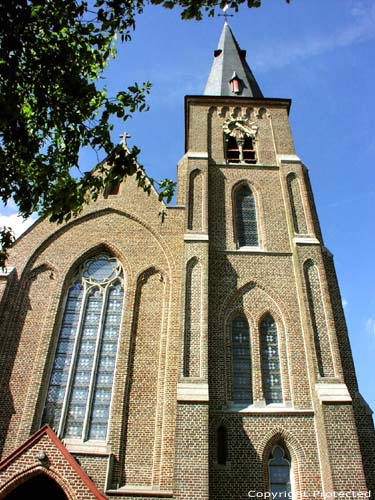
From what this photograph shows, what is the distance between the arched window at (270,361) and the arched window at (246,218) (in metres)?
3.20

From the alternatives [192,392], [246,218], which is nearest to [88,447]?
[192,392]

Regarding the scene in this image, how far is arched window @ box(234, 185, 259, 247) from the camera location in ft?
52.6

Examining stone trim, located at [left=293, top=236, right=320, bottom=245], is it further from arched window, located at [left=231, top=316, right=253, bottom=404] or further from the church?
arched window, located at [left=231, top=316, right=253, bottom=404]

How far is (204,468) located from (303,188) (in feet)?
33.7

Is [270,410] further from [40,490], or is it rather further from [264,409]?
[40,490]

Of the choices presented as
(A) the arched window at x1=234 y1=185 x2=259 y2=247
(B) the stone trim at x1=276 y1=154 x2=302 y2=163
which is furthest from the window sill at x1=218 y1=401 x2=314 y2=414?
(B) the stone trim at x1=276 y1=154 x2=302 y2=163

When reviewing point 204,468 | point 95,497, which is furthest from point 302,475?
point 95,497

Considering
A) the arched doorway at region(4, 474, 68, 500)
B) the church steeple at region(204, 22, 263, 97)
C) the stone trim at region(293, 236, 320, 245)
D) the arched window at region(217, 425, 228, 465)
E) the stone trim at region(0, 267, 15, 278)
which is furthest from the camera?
the church steeple at region(204, 22, 263, 97)

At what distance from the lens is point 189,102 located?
21.0m

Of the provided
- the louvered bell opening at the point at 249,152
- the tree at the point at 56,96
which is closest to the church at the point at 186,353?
the louvered bell opening at the point at 249,152

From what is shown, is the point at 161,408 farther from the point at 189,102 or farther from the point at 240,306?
the point at 189,102

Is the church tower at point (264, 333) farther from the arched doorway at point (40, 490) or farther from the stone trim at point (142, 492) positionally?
the arched doorway at point (40, 490)

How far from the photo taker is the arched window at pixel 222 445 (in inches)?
435

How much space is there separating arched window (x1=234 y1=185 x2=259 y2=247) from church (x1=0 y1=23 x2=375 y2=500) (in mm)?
52
